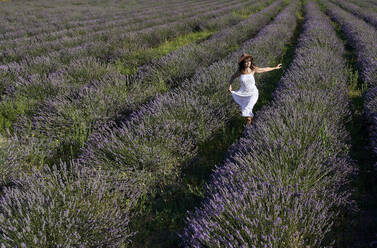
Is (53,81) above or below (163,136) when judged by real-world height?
above

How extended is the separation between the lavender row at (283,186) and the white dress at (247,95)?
35cm

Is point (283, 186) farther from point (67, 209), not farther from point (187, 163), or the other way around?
point (67, 209)

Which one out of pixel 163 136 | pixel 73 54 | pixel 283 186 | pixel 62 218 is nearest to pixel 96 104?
pixel 163 136

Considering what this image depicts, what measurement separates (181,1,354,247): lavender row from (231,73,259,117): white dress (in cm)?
35

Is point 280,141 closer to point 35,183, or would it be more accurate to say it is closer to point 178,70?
point 35,183

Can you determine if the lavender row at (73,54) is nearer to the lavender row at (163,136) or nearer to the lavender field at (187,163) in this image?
the lavender field at (187,163)

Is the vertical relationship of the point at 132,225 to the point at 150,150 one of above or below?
below

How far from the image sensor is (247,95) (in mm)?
3436

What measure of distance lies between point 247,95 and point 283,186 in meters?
1.85

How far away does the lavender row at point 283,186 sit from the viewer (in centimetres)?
146

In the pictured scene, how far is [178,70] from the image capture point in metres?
5.10

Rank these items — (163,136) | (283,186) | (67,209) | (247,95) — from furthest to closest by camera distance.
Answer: (247,95), (163,136), (283,186), (67,209)

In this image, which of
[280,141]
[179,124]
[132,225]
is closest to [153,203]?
[132,225]

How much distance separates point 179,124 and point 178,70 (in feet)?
8.33
